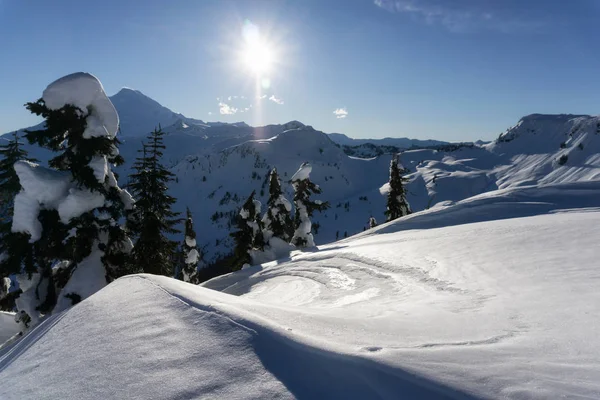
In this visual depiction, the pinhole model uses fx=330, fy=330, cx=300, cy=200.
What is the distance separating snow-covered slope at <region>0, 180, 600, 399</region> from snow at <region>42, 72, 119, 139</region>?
1035 cm

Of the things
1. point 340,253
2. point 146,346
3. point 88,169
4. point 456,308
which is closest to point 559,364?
point 456,308

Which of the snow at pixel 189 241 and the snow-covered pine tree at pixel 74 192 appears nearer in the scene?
the snow-covered pine tree at pixel 74 192

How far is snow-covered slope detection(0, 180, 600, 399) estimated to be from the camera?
256cm

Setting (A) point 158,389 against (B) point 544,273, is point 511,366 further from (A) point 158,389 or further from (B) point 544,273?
(B) point 544,273

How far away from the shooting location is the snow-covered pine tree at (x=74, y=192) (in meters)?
13.5

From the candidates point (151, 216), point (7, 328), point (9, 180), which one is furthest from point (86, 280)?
point (7, 328)

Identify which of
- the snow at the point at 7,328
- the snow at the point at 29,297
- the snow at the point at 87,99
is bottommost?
the snow at the point at 7,328

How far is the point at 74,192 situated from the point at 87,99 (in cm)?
411

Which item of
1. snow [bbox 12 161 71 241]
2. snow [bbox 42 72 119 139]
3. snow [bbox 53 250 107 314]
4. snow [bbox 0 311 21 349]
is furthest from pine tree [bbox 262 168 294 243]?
snow [bbox 12 161 71 241]

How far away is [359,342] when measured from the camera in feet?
11.8

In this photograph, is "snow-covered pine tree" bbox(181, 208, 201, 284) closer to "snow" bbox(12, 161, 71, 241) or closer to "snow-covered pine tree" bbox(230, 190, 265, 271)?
"snow-covered pine tree" bbox(230, 190, 265, 271)

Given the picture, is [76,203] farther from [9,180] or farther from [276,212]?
[276,212]

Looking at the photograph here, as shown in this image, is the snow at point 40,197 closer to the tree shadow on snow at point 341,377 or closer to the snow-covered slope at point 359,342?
the snow-covered slope at point 359,342

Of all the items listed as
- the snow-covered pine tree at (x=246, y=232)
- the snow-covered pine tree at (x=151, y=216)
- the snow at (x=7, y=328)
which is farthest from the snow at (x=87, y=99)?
the snow-covered pine tree at (x=246, y=232)
